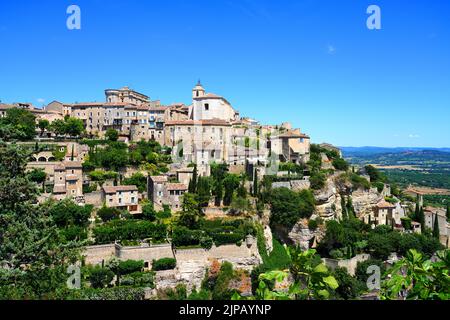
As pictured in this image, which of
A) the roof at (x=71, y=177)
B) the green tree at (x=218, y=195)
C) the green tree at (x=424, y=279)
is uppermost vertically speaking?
the green tree at (x=424, y=279)

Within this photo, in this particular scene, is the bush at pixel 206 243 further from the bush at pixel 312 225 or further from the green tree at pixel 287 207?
the bush at pixel 312 225

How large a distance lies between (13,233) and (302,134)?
140 feet

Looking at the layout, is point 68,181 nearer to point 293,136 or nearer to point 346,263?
point 346,263

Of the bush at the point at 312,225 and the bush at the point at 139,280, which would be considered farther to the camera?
the bush at the point at 312,225

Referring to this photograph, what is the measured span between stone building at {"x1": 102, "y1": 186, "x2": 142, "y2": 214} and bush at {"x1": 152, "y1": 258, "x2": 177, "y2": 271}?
26.1 feet

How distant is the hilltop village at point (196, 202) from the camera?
26266 mm

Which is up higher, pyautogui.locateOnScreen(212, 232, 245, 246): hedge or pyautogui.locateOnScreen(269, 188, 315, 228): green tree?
pyautogui.locateOnScreen(269, 188, 315, 228): green tree

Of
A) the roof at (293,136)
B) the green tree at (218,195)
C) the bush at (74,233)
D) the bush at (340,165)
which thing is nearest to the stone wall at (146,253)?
the bush at (74,233)

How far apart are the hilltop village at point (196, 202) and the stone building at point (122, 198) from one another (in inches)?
3.6

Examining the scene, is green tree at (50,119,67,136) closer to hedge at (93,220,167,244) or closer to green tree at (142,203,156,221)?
green tree at (142,203,156,221)

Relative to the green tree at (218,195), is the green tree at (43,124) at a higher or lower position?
higher

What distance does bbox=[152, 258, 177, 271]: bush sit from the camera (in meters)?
26.6

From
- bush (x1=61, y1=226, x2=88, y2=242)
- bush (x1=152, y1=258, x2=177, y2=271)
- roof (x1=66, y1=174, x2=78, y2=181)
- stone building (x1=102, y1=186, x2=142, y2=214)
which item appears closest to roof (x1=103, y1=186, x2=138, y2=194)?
stone building (x1=102, y1=186, x2=142, y2=214)
